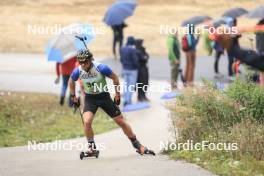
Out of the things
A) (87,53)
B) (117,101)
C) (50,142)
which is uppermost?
(87,53)

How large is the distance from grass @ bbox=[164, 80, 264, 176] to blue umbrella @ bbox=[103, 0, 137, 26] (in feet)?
29.5

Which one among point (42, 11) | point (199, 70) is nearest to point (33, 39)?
point (42, 11)

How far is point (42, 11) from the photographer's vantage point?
3291cm

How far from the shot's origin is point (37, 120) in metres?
17.1

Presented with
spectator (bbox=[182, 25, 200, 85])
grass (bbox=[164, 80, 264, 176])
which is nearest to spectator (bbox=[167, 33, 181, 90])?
spectator (bbox=[182, 25, 200, 85])

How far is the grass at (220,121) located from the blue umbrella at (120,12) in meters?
9.00

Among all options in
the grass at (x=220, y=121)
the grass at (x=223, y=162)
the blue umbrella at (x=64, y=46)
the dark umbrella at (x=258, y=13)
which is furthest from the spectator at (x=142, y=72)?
the grass at (x=223, y=162)

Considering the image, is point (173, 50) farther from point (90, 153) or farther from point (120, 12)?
point (90, 153)

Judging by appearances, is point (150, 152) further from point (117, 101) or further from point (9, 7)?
point (9, 7)

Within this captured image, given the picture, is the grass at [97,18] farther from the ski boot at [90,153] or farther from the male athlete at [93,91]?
the ski boot at [90,153]

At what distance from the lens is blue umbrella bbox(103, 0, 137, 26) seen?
20.9m

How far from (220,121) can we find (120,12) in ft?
33.0

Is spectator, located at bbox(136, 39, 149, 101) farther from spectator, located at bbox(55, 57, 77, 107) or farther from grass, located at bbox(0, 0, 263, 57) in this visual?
grass, located at bbox(0, 0, 263, 57)

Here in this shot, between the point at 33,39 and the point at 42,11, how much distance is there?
16.5ft
